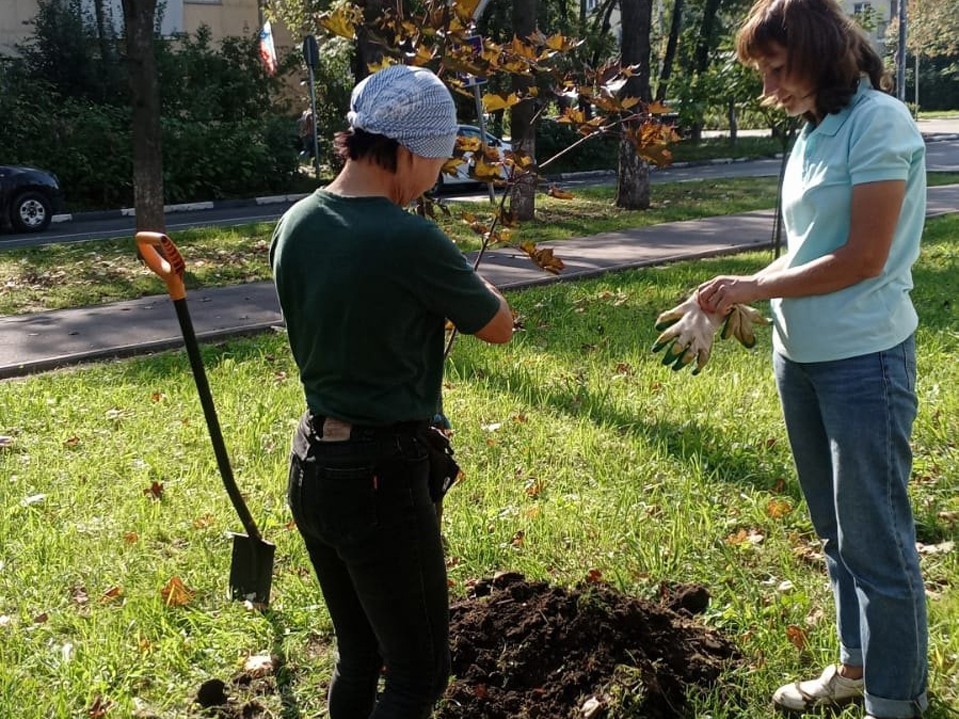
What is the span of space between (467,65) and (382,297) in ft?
4.98

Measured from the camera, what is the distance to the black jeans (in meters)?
2.25

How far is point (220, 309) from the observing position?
9531mm

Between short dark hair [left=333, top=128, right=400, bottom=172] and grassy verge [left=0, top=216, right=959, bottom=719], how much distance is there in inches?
70.2

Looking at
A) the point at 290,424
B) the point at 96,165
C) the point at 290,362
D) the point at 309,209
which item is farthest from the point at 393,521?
the point at 96,165

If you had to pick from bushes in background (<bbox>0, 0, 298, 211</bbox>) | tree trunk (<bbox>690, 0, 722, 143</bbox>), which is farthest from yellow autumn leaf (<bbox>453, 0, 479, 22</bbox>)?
tree trunk (<bbox>690, 0, 722, 143</bbox>)

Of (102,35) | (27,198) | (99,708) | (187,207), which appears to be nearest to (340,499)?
(99,708)

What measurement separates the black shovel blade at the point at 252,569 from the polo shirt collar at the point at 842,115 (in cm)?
230

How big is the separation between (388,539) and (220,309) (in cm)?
764

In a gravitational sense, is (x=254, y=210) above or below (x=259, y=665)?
above

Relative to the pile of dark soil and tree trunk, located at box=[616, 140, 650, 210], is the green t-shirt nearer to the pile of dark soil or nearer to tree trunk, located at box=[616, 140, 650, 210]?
the pile of dark soil

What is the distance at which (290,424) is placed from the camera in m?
5.79

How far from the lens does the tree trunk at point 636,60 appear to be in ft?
52.7

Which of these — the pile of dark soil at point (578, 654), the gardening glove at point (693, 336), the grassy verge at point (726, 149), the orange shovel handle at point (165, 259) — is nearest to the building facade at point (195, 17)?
the grassy verge at point (726, 149)

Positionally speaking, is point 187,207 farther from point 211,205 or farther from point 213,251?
point 213,251
